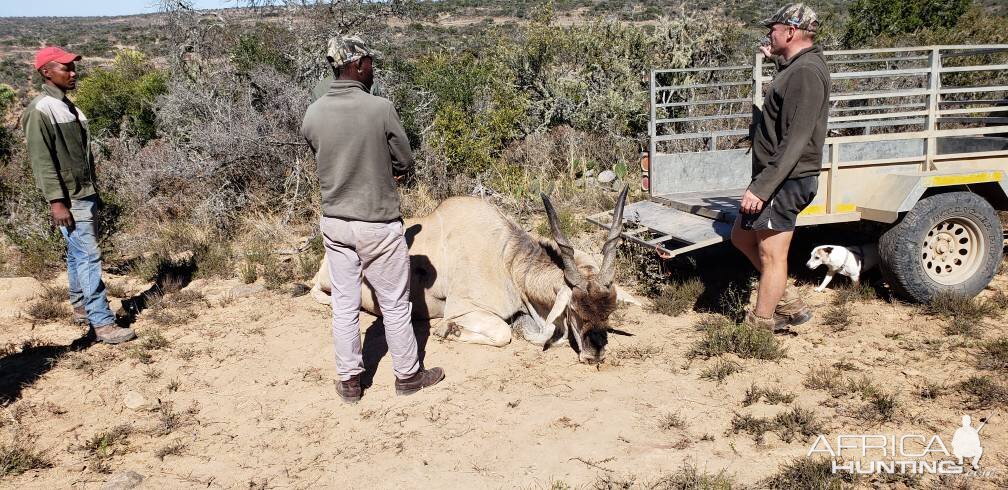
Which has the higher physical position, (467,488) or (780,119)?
(780,119)

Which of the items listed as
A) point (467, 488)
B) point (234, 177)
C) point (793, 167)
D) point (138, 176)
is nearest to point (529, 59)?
point (234, 177)

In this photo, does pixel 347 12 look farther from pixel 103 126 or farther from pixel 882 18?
pixel 882 18

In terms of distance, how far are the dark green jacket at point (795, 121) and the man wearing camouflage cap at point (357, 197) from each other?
2601 millimetres

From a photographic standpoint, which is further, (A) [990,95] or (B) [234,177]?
(A) [990,95]

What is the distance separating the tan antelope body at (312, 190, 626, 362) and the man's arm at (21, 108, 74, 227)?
2.50 metres

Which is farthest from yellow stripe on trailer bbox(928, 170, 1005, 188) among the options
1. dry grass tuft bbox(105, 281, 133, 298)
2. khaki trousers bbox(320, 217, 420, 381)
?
dry grass tuft bbox(105, 281, 133, 298)

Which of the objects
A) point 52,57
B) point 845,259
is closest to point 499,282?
point 845,259

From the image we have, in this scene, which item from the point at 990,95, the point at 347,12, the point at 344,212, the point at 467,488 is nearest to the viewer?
the point at 467,488

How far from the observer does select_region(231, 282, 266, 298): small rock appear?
764 centimetres

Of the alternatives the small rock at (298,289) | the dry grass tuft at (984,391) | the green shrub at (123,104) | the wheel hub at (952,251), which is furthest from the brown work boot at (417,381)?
the green shrub at (123,104)

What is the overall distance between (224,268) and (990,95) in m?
13.1

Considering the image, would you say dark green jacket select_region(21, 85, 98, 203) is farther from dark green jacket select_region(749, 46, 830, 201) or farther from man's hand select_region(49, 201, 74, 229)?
dark green jacket select_region(749, 46, 830, 201)

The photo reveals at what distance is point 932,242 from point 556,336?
11.3 ft

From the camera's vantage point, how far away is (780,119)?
489 cm
